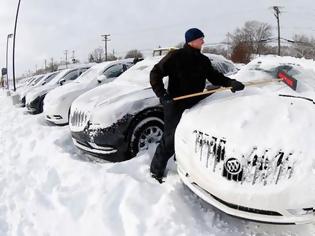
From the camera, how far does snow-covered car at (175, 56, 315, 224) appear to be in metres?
3.29

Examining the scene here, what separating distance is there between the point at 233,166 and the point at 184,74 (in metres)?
1.52

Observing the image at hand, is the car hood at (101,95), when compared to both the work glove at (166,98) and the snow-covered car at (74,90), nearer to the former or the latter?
the work glove at (166,98)

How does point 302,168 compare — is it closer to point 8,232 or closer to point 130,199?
point 130,199

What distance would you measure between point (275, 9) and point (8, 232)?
5613 centimetres

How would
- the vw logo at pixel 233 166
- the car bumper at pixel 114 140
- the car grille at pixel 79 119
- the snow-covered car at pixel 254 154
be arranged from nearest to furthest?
the snow-covered car at pixel 254 154
the vw logo at pixel 233 166
the car bumper at pixel 114 140
the car grille at pixel 79 119

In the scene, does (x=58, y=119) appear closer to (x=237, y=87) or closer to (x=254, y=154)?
(x=237, y=87)

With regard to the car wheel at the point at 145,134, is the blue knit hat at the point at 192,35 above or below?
→ above

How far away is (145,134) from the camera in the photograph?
573cm

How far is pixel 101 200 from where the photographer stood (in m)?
4.20

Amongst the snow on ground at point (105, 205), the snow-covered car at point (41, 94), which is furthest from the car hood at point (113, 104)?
the snow-covered car at point (41, 94)

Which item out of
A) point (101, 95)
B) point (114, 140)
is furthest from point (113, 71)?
point (114, 140)

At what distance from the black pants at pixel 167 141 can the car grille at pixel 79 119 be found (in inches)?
61.3

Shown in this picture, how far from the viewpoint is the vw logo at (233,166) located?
11.5 ft

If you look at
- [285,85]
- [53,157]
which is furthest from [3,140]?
[285,85]
